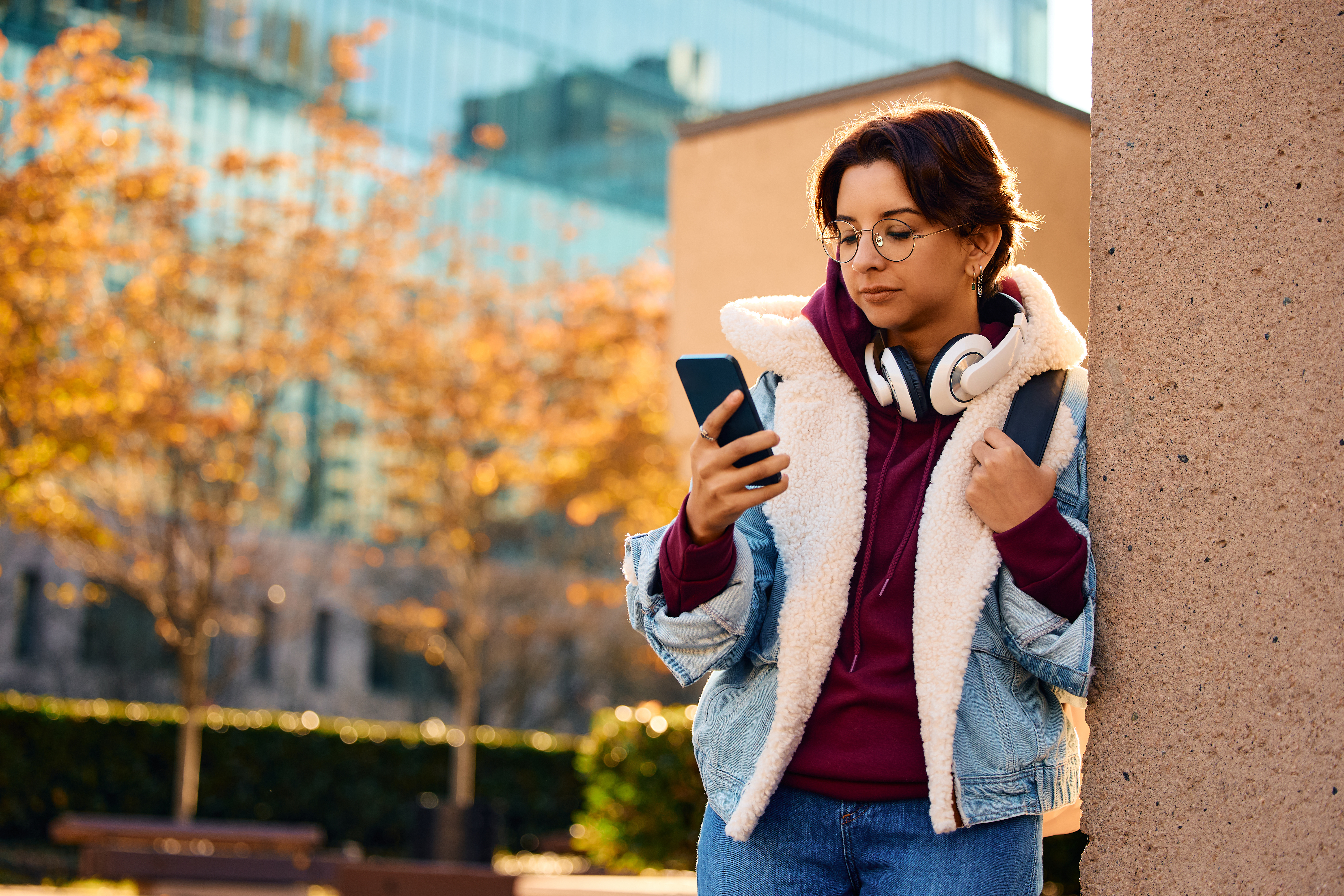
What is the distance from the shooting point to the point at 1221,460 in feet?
6.51

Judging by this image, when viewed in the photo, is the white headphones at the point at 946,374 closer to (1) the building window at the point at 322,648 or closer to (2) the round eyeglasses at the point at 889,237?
(2) the round eyeglasses at the point at 889,237

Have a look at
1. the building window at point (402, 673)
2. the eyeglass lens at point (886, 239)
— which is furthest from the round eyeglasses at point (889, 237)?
the building window at point (402, 673)

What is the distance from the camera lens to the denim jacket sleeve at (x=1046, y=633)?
1.95m

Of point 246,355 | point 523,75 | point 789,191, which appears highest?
point 523,75

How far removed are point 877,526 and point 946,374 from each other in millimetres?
266

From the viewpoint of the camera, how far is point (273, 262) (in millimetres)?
14992

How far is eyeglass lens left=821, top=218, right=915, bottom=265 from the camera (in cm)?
201

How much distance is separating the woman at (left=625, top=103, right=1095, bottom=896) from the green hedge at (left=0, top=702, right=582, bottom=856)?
12.1 m

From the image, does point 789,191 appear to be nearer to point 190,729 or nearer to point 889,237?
point 889,237

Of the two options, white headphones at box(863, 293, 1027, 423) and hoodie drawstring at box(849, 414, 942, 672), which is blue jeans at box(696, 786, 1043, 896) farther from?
white headphones at box(863, 293, 1027, 423)

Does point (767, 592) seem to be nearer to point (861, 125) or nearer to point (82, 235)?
point (861, 125)

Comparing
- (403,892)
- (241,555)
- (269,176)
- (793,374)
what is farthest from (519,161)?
(793,374)


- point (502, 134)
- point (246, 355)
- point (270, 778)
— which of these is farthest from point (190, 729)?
point (502, 134)

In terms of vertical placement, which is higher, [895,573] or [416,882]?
[895,573]
